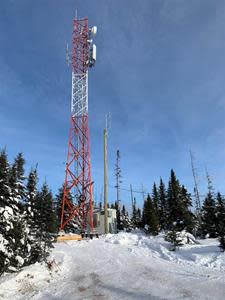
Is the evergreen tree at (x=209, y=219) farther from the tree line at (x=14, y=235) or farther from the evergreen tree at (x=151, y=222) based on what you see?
the tree line at (x=14, y=235)

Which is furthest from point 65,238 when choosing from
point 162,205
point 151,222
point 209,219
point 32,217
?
point 162,205

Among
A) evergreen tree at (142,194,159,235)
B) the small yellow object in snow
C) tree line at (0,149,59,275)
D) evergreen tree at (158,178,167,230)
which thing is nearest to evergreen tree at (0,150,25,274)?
tree line at (0,149,59,275)

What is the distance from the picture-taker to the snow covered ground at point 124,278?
8805 mm

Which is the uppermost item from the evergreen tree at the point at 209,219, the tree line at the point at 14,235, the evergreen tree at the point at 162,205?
the evergreen tree at the point at 162,205

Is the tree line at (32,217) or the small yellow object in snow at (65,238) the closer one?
the tree line at (32,217)

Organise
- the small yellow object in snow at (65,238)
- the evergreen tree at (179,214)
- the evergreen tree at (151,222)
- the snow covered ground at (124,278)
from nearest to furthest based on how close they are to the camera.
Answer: the snow covered ground at (124,278) < the small yellow object in snow at (65,238) < the evergreen tree at (179,214) < the evergreen tree at (151,222)

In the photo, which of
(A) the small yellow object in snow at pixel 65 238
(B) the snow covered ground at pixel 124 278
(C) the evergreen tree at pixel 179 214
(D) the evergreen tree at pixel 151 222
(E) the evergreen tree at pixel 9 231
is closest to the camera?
(B) the snow covered ground at pixel 124 278

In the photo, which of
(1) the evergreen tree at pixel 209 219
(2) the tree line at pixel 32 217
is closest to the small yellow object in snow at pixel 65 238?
(2) the tree line at pixel 32 217

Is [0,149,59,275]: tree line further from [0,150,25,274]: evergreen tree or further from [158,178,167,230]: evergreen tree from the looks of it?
[158,178,167,230]: evergreen tree

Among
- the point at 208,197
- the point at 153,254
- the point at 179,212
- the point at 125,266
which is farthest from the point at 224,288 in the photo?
the point at 208,197

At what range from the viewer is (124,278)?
1116 cm

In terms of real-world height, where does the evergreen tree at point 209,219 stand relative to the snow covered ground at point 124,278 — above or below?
above

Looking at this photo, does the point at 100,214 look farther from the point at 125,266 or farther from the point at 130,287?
the point at 130,287

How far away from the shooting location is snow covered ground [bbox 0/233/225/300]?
8.80 m
